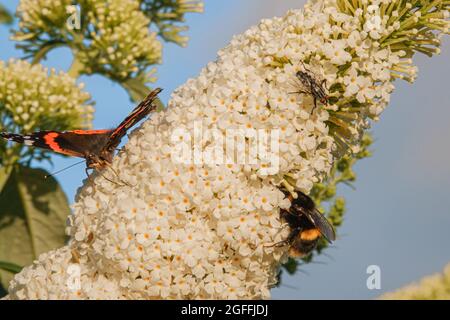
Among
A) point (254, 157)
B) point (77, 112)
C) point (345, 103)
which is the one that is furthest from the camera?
point (77, 112)

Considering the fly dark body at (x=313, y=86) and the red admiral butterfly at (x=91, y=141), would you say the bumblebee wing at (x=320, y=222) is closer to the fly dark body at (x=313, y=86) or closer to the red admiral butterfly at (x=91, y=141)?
the fly dark body at (x=313, y=86)

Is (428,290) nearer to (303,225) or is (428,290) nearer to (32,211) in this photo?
(303,225)

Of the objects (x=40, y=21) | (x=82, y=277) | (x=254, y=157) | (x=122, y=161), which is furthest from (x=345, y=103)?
(x=40, y=21)

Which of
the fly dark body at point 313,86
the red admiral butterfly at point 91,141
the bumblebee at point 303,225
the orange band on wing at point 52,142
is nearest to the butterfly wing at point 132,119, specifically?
the red admiral butterfly at point 91,141

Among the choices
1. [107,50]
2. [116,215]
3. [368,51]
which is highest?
[107,50]

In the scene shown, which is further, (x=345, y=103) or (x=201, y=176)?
(x=345, y=103)

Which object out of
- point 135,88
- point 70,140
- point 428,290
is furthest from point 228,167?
point 135,88

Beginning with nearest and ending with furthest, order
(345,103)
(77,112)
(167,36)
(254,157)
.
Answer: (254,157) → (345,103) → (77,112) → (167,36)

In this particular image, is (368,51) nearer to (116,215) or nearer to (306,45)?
Answer: (306,45)
